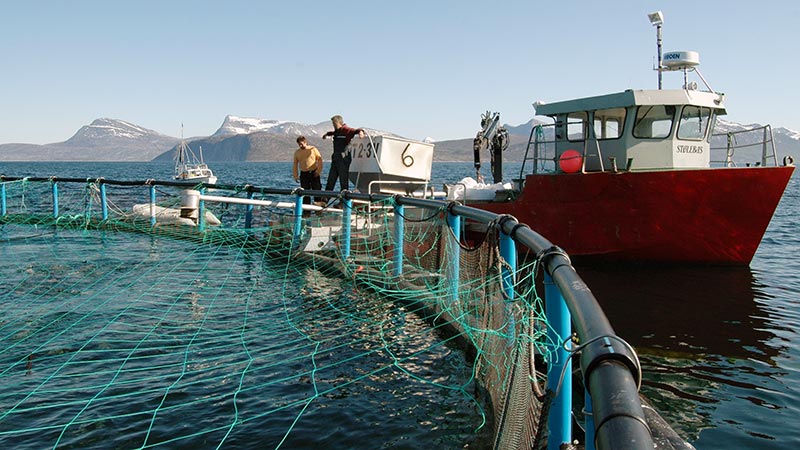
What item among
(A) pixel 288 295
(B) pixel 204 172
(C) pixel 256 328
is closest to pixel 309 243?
(A) pixel 288 295

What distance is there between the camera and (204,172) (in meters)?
60.7

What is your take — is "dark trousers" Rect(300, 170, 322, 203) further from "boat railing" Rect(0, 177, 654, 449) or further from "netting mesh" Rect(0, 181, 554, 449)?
"boat railing" Rect(0, 177, 654, 449)

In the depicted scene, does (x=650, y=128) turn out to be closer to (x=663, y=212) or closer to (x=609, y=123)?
(x=609, y=123)

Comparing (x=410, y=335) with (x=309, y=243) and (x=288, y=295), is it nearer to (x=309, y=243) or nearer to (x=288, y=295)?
(x=288, y=295)

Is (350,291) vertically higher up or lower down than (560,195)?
lower down

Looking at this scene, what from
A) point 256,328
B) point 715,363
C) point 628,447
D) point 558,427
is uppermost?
point 628,447

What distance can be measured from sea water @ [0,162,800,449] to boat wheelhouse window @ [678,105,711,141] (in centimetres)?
290

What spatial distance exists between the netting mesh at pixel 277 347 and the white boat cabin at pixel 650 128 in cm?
629

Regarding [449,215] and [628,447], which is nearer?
[628,447]

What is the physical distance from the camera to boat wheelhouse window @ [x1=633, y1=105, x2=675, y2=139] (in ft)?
45.0

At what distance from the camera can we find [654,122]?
45.4 ft

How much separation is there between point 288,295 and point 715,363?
18.0 feet

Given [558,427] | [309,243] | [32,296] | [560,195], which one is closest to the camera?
[558,427]

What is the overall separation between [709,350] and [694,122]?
723 centimetres
